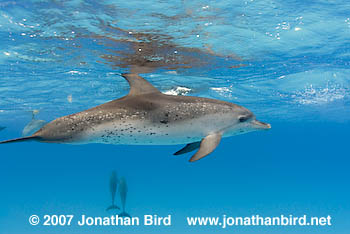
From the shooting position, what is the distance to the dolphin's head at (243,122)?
15.2 ft

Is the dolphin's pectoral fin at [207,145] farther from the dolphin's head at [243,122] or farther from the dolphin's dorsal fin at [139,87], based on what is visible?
the dolphin's dorsal fin at [139,87]

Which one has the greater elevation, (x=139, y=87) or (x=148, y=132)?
(x=139, y=87)

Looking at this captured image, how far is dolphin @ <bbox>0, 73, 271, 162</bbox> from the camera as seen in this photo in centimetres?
411

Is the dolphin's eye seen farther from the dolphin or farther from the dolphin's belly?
the dolphin's belly

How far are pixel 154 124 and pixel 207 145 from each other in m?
0.82

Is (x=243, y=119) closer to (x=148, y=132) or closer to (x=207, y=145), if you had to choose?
(x=207, y=145)

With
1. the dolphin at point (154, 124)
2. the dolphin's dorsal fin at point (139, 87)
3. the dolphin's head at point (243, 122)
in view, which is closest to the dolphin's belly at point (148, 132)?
the dolphin at point (154, 124)

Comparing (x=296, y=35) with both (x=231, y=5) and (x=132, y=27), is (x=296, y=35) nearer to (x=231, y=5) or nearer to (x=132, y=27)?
(x=231, y=5)

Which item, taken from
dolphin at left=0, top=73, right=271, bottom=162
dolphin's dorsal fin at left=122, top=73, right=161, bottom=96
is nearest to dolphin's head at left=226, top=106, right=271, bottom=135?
dolphin at left=0, top=73, right=271, bottom=162

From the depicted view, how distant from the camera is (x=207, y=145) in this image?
418cm

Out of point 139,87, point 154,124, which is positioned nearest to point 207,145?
point 154,124

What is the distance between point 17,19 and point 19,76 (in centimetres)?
829

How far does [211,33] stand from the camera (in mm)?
10664

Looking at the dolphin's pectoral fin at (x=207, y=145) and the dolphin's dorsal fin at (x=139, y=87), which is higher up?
the dolphin's dorsal fin at (x=139, y=87)
